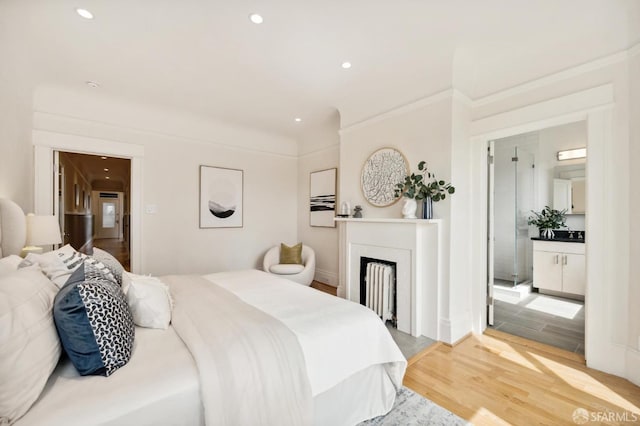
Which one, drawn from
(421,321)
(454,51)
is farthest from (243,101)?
(421,321)

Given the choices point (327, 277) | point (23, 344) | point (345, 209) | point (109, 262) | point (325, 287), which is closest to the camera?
point (23, 344)

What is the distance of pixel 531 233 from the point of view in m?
4.65

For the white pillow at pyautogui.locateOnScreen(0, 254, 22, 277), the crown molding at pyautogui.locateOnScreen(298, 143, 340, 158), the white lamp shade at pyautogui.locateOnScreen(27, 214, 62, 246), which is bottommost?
the white pillow at pyautogui.locateOnScreen(0, 254, 22, 277)

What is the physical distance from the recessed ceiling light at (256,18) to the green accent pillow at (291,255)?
125 inches

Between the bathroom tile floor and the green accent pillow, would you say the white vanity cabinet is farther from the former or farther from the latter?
the green accent pillow

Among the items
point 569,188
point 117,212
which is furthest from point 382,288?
point 117,212

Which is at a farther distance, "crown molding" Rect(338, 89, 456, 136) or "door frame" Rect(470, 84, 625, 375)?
"crown molding" Rect(338, 89, 456, 136)

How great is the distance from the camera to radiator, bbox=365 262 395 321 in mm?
2990

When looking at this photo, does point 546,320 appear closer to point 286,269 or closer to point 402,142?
point 402,142

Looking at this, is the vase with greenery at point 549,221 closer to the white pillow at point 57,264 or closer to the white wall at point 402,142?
the white wall at point 402,142

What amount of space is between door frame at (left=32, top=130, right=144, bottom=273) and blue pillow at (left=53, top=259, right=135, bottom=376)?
2.85m

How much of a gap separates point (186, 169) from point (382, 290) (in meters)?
3.27

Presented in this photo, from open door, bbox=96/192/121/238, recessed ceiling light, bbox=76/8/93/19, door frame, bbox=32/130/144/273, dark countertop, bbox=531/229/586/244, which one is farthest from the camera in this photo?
open door, bbox=96/192/121/238

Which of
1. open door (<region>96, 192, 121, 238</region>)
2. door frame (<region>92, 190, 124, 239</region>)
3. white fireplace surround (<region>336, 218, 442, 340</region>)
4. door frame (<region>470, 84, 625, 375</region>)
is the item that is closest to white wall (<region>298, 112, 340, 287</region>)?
white fireplace surround (<region>336, 218, 442, 340</region>)
